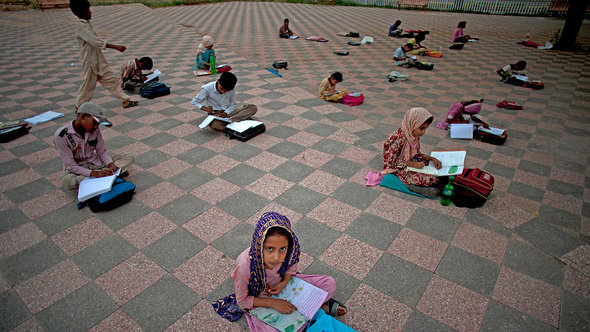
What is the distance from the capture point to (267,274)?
2363 millimetres

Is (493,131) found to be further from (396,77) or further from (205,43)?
(205,43)

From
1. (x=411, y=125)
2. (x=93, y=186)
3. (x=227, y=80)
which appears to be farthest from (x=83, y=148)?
(x=411, y=125)

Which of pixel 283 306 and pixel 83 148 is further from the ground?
pixel 83 148

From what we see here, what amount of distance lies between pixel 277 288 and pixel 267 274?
133 mm

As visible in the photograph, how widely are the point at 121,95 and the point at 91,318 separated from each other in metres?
5.38

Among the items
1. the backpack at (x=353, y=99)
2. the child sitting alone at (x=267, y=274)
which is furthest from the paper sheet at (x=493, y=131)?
the child sitting alone at (x=267, y=274)

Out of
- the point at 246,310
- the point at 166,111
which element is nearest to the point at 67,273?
the point at 246,310

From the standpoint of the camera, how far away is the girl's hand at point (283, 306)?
2279mm

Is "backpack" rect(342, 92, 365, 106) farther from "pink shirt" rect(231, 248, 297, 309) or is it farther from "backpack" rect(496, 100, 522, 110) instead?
"pink shirt" rect(231, 248, 297, 309)

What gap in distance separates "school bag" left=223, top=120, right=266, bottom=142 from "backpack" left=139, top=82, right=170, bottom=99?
2783mm

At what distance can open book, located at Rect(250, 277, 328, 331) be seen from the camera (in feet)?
7.43

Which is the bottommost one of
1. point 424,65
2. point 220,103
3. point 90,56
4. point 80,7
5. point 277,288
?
point 277,288

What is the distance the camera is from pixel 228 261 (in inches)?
120

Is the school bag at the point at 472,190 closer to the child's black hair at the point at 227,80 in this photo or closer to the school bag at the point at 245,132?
the school bag at the point at 245,132
